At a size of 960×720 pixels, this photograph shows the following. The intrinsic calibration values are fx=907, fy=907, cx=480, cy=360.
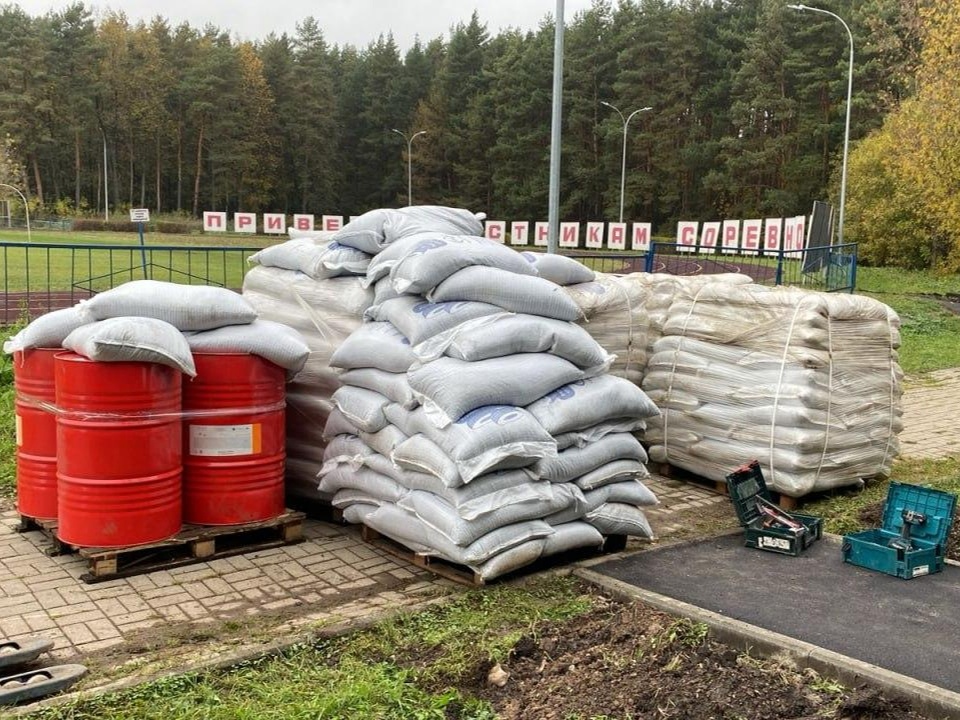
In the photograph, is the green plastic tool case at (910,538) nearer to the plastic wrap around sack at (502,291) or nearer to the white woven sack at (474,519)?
the white woven sack at (474,519)

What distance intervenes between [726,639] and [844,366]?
347 centimetres

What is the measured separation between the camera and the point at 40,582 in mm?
5234

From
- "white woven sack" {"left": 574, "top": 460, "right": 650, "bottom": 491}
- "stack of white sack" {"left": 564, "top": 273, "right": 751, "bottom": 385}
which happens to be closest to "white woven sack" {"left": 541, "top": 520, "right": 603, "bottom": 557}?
"white woven sack" {"left": 574, "top": 460, "right": 650, "bottom": 491}

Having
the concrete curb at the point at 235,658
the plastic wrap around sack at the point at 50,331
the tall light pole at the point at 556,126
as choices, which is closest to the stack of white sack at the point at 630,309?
the concrete curb at the point at 235,658

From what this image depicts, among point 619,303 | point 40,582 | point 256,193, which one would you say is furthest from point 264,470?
point 256,193

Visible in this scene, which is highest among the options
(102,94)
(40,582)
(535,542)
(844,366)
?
(102,94)

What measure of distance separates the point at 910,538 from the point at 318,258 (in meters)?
4.50

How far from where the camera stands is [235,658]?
4203 millimetres

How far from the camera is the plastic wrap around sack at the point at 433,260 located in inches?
225

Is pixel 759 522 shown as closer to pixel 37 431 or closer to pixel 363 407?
pixel 363 407

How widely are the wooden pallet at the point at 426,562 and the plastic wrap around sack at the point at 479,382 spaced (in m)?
0.92

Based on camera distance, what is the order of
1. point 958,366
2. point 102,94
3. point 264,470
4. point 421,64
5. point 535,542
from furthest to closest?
point 421,64
point 102,94
point 958,366
point 264,470
point 535,542

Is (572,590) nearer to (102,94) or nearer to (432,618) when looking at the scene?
(432,618)

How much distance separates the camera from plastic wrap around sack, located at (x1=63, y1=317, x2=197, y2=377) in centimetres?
506
